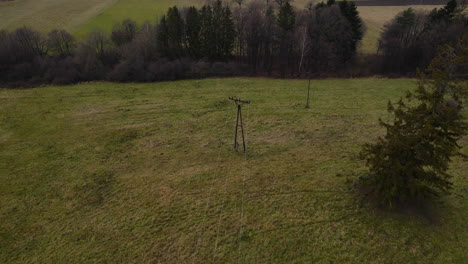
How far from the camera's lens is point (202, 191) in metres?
15.8

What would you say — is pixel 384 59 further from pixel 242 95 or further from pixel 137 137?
pixel 137 137

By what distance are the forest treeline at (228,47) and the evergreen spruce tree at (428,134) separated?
105 ft

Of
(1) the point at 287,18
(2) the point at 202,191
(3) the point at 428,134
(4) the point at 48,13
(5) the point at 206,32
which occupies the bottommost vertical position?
(2) the point at 202,191

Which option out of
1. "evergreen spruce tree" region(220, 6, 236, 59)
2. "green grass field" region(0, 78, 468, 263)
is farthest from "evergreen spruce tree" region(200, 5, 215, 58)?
"green grass field" region(0, 78, 468, 263)

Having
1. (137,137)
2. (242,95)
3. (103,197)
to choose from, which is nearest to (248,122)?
(242,95)

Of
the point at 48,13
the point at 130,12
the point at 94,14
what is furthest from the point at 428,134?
the point at 48,13

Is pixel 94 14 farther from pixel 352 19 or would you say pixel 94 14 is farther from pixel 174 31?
pixel 352 19

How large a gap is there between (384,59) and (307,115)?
2780cm

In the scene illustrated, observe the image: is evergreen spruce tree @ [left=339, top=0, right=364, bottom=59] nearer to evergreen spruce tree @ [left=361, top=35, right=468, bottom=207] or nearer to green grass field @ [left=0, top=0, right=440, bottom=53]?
green grass field @ [left=0, top=0, right=440, bottom=53]

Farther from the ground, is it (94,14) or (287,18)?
(94,14)

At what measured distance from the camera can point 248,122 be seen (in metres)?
25.8

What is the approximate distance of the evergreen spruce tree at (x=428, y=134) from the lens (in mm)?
10367

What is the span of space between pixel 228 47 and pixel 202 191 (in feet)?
124

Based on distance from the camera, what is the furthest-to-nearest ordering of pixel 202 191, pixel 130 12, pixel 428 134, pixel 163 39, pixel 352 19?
pixel 130 12 < pixel 163 39 < pixel 352 19 < pixel 202 191 < pixel 428 134
